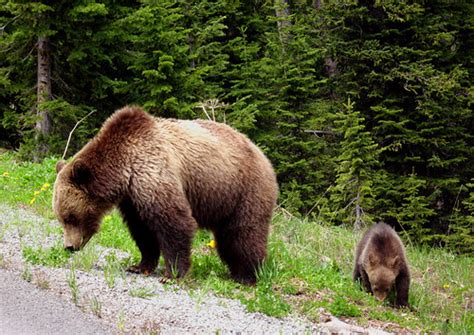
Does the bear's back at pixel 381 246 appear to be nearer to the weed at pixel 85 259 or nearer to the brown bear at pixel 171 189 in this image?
the brown bear at pixel 171 189

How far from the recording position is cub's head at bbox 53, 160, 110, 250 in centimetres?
696

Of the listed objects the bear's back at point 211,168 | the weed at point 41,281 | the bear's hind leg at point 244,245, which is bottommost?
the bear's hind leg at point 244,245

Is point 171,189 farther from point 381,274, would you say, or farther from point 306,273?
point 381,274

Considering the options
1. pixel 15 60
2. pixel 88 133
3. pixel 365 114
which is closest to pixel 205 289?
pixel 88 133

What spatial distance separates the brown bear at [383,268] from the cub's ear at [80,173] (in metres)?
4.01

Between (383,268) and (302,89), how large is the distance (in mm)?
9484

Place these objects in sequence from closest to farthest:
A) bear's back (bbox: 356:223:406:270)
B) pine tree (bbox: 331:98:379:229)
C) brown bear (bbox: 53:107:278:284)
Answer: brown bear (bbox: 53:107:278:284)
bear's back (bbox: 356:223:406:270)
pine tree (bbox: 331:98:379:229)

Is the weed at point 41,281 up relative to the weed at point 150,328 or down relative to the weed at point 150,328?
down

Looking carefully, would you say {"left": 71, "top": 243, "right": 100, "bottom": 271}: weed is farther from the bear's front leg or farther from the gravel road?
the bear's front leg

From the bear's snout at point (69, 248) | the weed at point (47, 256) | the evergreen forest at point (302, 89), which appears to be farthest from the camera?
the evergreen forest at point (302, 89)

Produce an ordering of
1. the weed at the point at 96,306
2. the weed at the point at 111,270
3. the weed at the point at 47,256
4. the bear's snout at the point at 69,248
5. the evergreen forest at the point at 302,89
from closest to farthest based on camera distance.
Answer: the weed at the point at 96,306, the weed at the point at 111,270, the weed at the point at 47,256, the bear's snout at the point at 69,248, the evergreen forest at the point at 302,89

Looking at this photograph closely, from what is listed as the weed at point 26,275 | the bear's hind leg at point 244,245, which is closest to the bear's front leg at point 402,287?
the bear's hind leg at point 244,245

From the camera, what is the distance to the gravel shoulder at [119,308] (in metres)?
5.15

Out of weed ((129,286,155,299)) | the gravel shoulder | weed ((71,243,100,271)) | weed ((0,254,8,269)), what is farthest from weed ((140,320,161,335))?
weed ((0,254,8,269))
